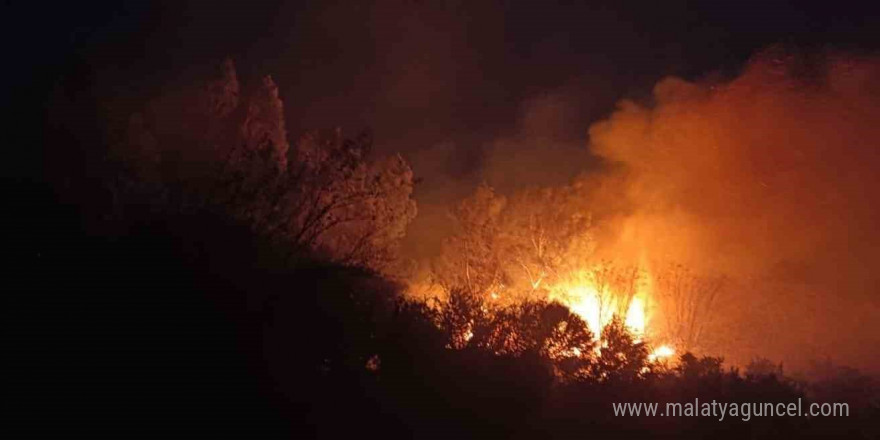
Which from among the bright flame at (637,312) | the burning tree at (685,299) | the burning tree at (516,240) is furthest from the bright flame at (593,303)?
the burning tree at (516,240)

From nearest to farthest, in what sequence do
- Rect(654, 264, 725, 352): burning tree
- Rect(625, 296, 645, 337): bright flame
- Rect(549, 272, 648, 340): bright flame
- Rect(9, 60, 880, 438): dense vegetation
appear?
Rect(9, 60, 880, 438): dense vegetation → Rect(549, 272, 648, 340): bright flame → Rect(625, 296, 645, 337): bright flame → Rect(654, 264, 725, 352): burning tree

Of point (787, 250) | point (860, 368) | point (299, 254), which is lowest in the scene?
point (299, 254)

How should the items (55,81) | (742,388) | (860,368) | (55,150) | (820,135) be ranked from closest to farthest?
(742,388) < (55,150) < (55,81) < (860,368) < (820,135)

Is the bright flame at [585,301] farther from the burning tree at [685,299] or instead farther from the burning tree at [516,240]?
the burning tree at [685,299]

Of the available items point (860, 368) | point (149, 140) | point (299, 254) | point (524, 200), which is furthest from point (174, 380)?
point (524, 200)

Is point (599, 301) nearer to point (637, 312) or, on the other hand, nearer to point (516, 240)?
point (637, 312)

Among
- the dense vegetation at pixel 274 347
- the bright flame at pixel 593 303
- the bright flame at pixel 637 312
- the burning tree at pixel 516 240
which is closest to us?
the dense vegetation at pixel 274 347

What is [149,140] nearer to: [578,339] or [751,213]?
Result: [578,339]

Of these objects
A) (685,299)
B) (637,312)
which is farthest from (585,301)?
(685,299)

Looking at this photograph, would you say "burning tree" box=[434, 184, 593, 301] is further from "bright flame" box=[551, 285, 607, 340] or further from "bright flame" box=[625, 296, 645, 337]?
"bright flame" box=[625, 296, 645, 337]

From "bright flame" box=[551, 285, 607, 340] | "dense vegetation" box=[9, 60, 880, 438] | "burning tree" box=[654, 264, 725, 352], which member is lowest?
"dense vegetation" box=[9, 60, 880, 438]

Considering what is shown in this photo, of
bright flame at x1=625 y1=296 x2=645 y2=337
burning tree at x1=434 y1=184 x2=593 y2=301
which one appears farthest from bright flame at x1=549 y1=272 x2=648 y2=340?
burning tree at x1=434 y1=184 x2=593 y2=301

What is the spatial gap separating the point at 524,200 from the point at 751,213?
27.9ft

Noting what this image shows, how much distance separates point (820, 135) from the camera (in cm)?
2286
